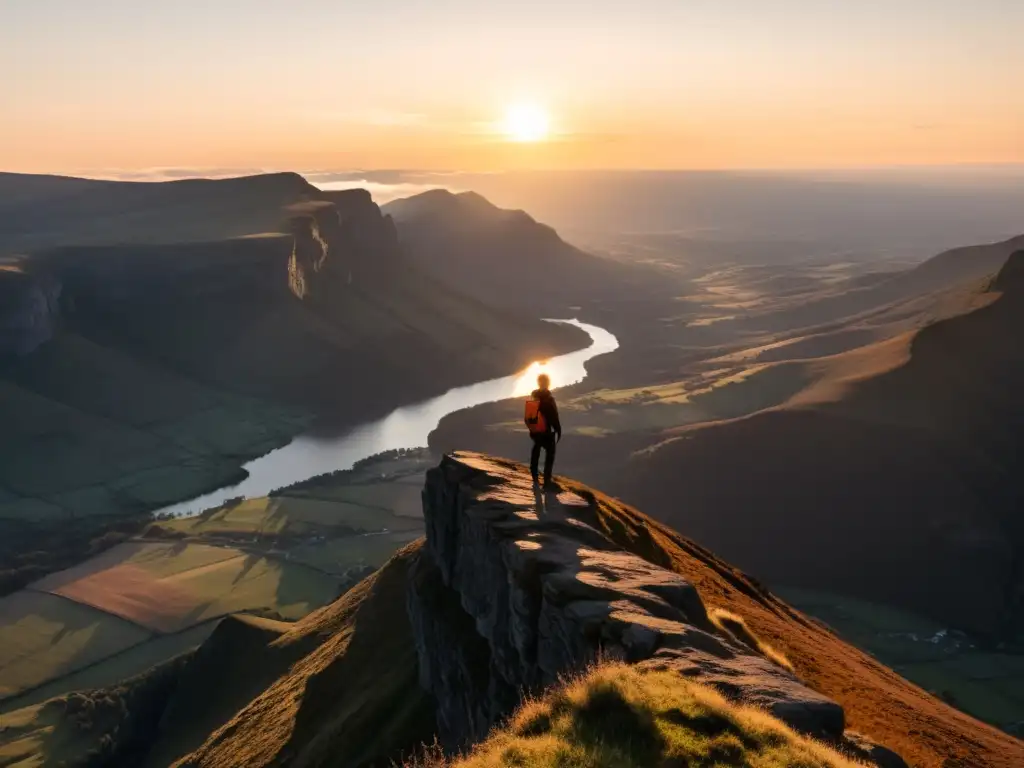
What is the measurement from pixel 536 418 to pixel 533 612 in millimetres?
6854

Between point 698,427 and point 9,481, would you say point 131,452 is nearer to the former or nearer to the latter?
point 9,481

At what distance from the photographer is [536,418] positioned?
3027 centimetres

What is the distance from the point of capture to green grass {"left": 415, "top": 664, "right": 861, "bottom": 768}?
1512 cm

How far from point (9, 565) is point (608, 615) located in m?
136

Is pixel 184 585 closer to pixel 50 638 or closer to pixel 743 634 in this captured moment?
pixel 50 638

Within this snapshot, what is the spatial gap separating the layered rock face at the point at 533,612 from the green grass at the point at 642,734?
1.97 metres

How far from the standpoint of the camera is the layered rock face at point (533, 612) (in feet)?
65.9

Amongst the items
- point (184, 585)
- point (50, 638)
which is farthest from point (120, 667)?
point (184, 585)

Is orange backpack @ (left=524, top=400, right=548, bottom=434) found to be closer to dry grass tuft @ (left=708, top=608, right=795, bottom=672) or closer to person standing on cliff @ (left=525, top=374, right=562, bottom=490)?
person standing on cliff @ (left=525, top=374, right=562, bottom=490)

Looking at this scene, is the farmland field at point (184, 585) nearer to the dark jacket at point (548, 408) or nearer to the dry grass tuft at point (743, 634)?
the dark jacket at point (548, 408)

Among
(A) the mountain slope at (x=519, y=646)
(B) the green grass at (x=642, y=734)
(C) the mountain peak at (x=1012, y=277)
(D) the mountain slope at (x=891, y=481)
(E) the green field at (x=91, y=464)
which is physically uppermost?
(C) the mountain peak at (x=1012, y=277)

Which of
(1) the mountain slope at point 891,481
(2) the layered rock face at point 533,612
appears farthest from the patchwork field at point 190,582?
(2) the layered rock face at point 533,612

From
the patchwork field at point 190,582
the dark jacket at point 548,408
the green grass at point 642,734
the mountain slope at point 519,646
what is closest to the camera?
the green grass at point 642,734

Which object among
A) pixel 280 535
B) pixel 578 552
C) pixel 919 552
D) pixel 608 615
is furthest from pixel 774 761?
pixel 280 535
